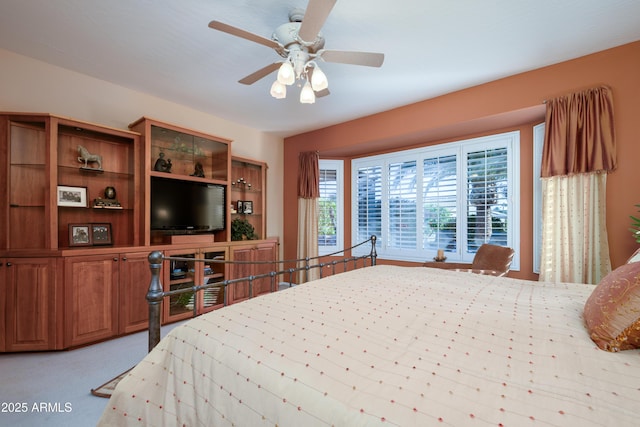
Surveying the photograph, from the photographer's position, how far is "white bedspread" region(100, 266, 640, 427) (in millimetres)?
641

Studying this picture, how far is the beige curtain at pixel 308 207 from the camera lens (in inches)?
186

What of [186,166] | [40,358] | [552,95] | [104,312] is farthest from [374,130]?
[40,358]

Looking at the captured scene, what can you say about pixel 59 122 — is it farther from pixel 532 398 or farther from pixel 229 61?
pixel 532 398

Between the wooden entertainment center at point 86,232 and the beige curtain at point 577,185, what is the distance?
11.6ft

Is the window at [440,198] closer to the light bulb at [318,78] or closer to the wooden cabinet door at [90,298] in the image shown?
the light bulb at [318,78]

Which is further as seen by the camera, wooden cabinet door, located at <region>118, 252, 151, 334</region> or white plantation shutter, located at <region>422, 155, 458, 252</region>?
white plantation shutter, located at <region>422, 155, 458, 252</region>

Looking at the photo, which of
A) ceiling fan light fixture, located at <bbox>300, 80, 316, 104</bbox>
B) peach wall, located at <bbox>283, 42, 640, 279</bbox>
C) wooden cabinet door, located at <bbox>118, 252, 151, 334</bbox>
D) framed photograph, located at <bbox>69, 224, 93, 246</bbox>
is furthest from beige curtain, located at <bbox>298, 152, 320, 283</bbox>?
framed photograph, located at <bbox>69, 224, 93, 246</bbox>

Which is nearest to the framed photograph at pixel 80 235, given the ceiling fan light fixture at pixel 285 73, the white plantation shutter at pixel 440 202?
the ceiling fan light fixture at pixel 285 73

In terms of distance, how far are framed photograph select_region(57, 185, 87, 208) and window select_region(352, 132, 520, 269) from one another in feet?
11.5

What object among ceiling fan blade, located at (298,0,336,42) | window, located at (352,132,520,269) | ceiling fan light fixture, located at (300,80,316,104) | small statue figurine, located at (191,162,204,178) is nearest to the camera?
ceiling fan blade, located at (298,0,336,42)

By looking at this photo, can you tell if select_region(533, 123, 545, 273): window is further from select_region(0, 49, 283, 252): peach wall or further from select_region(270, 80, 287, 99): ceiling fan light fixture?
select_region(0, 49, 283, 252): peach wall

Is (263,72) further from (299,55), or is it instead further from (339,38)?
(339,38)

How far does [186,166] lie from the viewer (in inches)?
147

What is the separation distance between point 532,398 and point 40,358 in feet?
11.1
